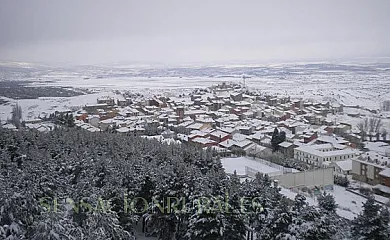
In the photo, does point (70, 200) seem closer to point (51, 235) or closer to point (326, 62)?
point (51, 235)

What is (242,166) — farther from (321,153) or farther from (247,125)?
(247,125)

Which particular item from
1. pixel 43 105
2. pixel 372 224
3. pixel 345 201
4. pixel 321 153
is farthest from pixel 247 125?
pixel 372 224

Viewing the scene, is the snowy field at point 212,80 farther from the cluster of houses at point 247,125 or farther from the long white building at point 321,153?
the long white building at point 321,153

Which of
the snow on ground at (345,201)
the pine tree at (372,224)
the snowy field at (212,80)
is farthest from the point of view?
the snowy field at (212,80)

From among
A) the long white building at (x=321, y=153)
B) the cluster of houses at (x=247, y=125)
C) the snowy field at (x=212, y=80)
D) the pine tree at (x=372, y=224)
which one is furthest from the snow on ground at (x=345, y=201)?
the snowy field at (x=212, y=80)

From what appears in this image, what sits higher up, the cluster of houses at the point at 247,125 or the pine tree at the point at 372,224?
the pine tree at the point at 372,224

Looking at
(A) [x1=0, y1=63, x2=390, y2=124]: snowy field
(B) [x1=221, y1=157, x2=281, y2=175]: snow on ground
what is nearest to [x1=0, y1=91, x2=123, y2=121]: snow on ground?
(A) [x1=0, y1=63, x2=390, y2=124]: snowy field

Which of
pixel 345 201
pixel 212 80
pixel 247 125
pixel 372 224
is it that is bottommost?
pixel 247 125

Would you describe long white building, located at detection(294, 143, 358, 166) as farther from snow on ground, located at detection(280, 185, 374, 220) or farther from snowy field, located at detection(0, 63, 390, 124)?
snow on ground, located at detection(280, 185, 374, 220)

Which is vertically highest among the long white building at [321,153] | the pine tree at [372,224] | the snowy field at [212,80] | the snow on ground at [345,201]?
the snowy field at [212,80]

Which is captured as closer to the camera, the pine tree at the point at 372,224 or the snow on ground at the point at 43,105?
the pine tree at the point at 372,224
